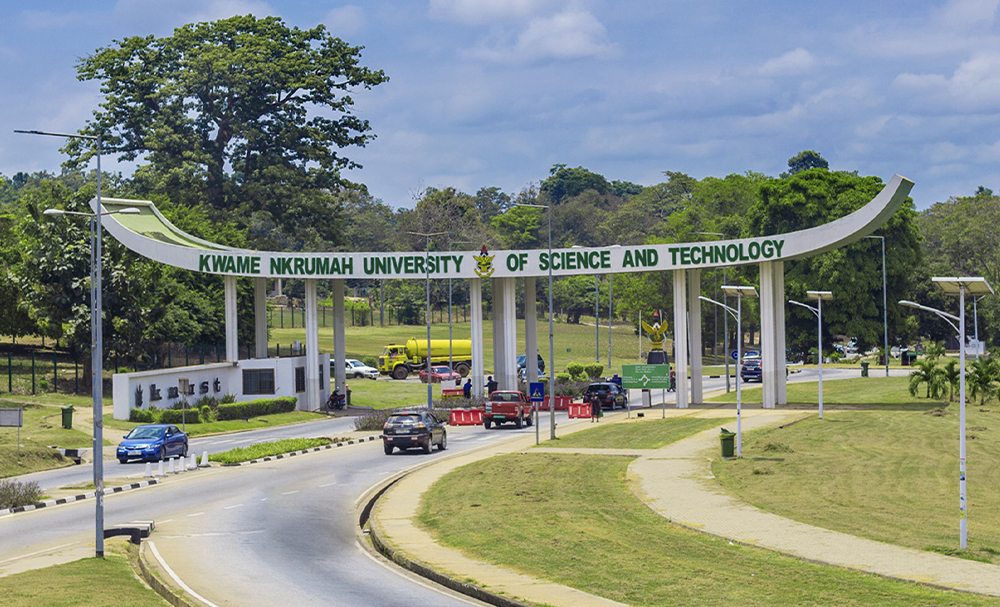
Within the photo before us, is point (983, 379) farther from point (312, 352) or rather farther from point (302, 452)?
point (312, 352)

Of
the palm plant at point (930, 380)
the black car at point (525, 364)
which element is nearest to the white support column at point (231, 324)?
the black car at point (525, 364)

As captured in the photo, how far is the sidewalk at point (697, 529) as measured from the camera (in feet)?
60.9

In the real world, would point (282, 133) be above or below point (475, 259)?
above

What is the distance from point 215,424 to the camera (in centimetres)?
5797

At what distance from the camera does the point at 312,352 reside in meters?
66.7

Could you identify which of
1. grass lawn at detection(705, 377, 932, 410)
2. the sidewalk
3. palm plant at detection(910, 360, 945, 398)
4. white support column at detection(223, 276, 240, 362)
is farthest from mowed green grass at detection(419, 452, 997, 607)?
white support column at detection(223, 276, 240, 362)

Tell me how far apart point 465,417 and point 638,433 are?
551 inches

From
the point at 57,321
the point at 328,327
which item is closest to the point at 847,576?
the point at 57,321

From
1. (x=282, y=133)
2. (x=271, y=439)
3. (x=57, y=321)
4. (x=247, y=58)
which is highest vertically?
(x=247, y=58)

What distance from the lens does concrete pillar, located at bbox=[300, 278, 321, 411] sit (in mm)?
66250

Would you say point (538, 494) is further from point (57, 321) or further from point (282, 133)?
point (282, 133)

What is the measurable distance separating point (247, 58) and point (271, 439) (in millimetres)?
53645

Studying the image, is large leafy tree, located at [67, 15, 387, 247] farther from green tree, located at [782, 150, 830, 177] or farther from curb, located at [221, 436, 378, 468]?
green tree, located at [782, 150, 830, 177]

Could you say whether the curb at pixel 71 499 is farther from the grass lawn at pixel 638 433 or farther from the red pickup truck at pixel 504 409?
the red pickup truck at pixel 504 409
